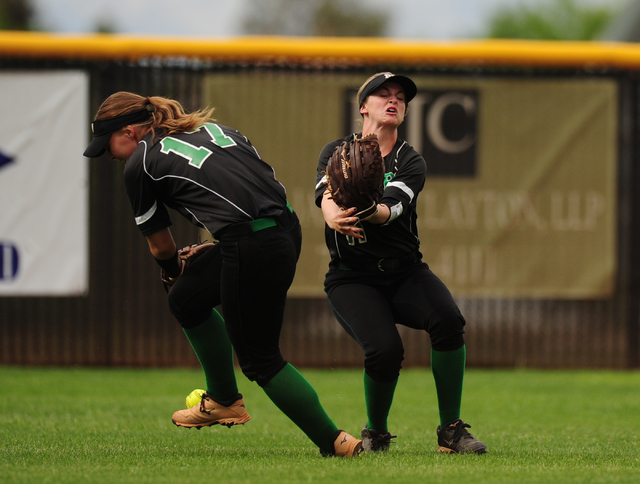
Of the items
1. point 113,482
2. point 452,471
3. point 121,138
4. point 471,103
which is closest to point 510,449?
point 452,471

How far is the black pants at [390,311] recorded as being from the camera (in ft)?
14.4

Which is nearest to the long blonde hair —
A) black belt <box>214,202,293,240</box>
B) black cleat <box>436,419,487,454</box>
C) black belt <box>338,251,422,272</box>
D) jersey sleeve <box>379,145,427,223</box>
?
black belt <box>214,202,293,240</box>

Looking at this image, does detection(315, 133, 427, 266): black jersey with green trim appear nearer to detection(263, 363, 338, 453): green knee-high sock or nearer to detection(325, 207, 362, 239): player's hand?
detection(325, 207, 362, 239): player's hand

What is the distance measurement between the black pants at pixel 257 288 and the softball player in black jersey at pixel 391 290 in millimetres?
411

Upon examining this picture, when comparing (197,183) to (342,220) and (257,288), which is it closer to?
(257,288)

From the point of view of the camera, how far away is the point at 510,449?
4.70 m

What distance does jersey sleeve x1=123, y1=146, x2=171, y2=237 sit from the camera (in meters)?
4.00

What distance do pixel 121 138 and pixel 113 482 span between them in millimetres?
1613

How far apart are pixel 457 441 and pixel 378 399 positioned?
46 centimetres

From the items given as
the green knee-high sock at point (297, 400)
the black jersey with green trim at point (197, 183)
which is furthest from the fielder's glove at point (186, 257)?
the green knee-high sock at point (297, 400)

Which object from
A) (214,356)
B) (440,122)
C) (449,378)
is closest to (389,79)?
(449,378)

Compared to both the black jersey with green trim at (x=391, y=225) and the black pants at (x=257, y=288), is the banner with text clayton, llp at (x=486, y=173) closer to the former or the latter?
the black jersey with green trim at (x=391, y=225)

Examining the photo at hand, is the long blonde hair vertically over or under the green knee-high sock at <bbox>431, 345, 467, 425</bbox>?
over


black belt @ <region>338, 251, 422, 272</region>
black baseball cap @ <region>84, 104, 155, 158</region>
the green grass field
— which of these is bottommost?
the green grass field
